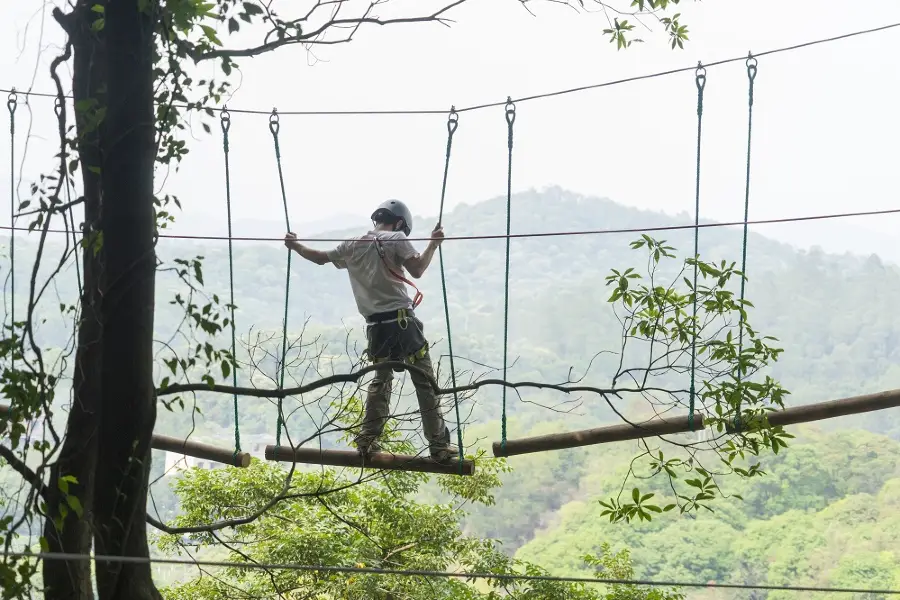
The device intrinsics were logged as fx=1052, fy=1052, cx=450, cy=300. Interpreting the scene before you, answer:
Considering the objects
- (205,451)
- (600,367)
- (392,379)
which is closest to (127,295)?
(205,451)

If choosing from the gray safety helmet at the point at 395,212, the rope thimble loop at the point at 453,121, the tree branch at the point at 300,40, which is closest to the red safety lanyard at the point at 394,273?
the gray safety helmet at the point at 395,212

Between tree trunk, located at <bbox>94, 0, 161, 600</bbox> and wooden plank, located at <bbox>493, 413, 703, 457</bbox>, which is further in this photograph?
wooden plank, located at <bbox>493, 413, 703, 457</bbox>

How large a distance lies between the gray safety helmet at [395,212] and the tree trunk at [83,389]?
1.46m

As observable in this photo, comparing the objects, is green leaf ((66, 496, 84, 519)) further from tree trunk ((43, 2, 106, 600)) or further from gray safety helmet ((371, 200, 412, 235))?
gray safety helmet ((371, 200, 412, 235))

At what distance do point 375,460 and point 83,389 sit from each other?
1.27m

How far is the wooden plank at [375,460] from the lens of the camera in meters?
2.84

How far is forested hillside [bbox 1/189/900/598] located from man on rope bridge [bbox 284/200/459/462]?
11.8 metres

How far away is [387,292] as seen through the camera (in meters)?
3.12

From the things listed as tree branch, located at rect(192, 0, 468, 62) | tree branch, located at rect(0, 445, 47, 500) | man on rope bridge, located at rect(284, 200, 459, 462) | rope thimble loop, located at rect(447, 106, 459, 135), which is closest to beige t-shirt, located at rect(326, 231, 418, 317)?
man on rope bridge, located at rect(284, 200, 459, 462)

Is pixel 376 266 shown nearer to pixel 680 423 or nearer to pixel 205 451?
pixel 205 451

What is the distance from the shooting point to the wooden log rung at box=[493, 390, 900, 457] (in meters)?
2.66

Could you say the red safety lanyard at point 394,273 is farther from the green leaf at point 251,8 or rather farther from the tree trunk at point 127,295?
the tree trunk at point 127,295

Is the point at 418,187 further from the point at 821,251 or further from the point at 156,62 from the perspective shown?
the point at 156,62

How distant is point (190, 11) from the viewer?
172 cm
